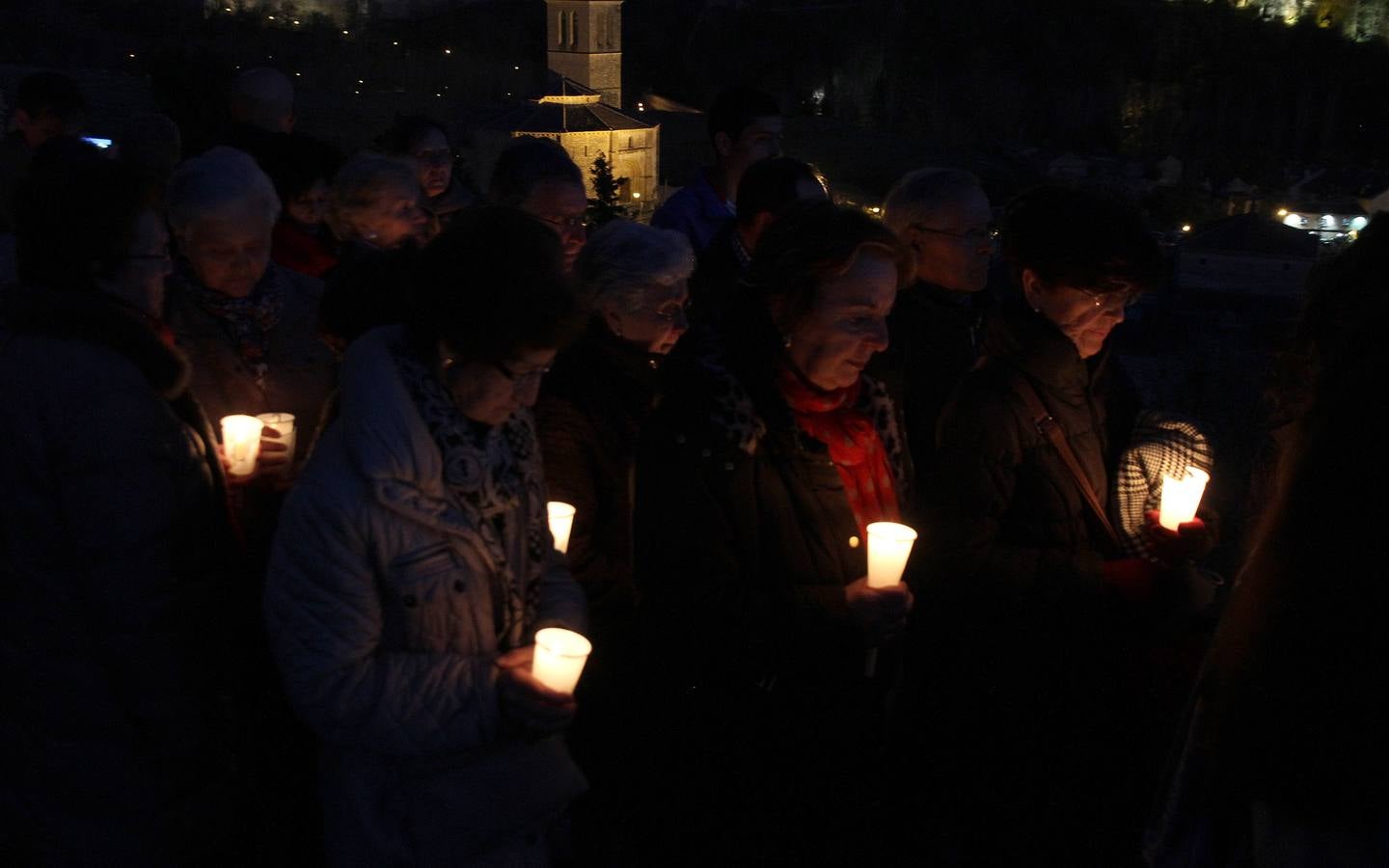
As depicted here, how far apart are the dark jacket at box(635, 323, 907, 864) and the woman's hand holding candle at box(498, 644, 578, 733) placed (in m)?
0.42

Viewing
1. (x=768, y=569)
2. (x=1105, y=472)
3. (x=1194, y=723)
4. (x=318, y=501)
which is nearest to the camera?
(x=318, y=501)

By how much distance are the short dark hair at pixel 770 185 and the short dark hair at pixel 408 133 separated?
164 centimetres

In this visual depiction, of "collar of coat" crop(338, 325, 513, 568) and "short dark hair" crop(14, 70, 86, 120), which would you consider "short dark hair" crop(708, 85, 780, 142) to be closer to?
"collar of coat" crop(338, 325, 513, 568)

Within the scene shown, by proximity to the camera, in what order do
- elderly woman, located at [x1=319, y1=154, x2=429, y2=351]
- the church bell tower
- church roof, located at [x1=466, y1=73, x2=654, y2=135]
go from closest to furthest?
elderly woman, located at [x1=319, y1=154, x2=429, y2=351]
church roof, located at [x1=466, y1=73, x2=654, y2=135]
the church bell tower

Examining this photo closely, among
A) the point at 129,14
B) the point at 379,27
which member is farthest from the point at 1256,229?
the point at 379,27

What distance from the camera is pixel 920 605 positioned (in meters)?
2.59

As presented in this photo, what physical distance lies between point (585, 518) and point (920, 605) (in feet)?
2.70

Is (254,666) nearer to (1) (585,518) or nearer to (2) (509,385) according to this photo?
(1) (585,518)

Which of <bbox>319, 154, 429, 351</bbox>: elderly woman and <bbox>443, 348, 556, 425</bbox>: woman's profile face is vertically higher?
<bbox>319, 154, 429, 351</bbox>: elderly woman

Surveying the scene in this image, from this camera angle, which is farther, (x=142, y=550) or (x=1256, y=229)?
(x=1256, y=229)

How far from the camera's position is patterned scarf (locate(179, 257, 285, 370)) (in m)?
2.94

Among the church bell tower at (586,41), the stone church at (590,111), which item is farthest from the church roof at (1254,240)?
the church bell tower at (586,41)

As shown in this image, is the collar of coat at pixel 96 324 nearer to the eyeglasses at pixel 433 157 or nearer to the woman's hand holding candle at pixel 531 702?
the woman's hand holding candle at pixel 531 702

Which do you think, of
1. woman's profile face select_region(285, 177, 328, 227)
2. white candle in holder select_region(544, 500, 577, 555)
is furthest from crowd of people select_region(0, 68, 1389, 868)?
woman's profile face select_region(285, 177, 328, 227)
